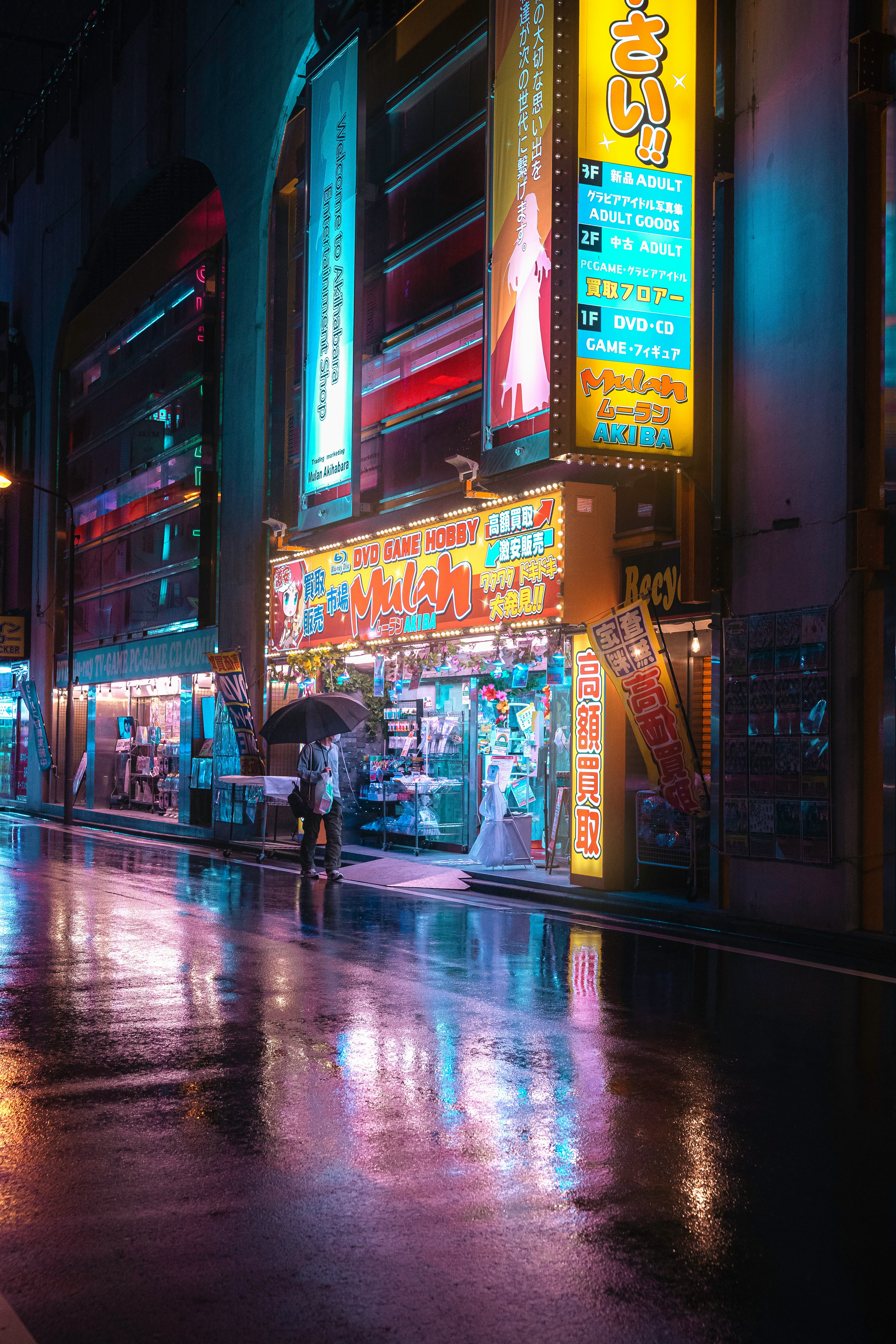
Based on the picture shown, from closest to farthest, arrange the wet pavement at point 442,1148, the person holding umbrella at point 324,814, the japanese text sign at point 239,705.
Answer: the wet pavement at point 442,1148, the person holding umbrella at point 324,814, the japanese text sign at point 239,705

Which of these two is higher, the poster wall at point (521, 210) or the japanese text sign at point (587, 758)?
the poster wall at point (521, 210)

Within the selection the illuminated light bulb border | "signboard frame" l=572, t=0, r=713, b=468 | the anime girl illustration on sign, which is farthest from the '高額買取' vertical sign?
"signboard frame" l=572, t=0, r=713, b=468

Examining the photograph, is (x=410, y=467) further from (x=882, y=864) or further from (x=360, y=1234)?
(x=360, y=1234)

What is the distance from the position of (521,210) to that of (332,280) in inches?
288

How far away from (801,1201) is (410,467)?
18587 mm

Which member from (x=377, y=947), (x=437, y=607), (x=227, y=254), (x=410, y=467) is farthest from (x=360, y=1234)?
(x=227, y=254)

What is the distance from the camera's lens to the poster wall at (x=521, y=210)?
14.8 m

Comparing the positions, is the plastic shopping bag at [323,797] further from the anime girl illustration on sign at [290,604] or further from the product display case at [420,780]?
the anime girl illustration on sign at [290,604]

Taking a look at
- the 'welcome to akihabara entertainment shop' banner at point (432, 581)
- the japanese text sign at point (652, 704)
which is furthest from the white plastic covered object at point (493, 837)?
the japanese text sign at point (652, 704)

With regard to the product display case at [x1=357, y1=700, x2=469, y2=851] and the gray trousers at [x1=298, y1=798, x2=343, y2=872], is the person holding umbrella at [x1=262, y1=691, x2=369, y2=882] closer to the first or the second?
the gray trousers at [x1=298, y1=798, x2=343, y2=872]

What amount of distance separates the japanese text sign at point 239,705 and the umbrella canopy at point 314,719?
13.3ft

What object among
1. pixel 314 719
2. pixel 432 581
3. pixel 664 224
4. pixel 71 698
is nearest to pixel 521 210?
pixel 664 224

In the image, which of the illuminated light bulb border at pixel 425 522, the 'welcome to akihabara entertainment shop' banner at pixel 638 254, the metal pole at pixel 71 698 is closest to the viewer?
the 'welcome to akihabara entertainment shop' banner at pixel 638 254

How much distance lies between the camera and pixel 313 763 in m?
17.9
